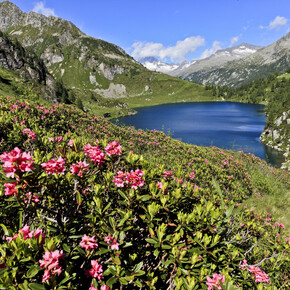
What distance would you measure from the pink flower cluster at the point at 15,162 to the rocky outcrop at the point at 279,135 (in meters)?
58.0

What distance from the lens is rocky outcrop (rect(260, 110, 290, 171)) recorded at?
4822 centimetres

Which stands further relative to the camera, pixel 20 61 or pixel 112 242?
pixel 20 61

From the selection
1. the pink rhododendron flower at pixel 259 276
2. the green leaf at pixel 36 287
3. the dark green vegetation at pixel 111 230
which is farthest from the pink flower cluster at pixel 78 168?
the pink rhododendron flower at pixel 259 276

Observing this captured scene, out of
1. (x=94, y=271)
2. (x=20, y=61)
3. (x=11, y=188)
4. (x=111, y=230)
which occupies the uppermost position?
(x=20, y=61)

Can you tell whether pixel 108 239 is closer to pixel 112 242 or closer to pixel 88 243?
pixel 112 242

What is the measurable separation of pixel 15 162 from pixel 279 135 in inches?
2518

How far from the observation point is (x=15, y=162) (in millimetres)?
1867

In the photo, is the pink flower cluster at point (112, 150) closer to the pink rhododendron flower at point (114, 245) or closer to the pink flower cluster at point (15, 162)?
the pink flower cluster at point (15, 162)

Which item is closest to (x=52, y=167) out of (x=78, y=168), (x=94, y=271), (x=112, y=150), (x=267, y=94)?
(x=78, y=168)

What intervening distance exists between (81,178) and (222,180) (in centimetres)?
863

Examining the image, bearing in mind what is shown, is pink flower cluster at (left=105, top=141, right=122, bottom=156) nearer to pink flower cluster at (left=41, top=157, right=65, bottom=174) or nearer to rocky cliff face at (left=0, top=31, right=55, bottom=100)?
pink flower cluster at (left=41, top=157, right=65, bottom=174)

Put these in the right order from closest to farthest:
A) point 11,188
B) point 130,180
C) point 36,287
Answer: point 36,287
point 11,188
point 130,180

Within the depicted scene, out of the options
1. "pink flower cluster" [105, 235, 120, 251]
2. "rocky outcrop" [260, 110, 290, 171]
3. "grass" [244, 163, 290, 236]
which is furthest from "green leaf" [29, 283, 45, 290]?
"rocky outcrop" [260, 110, 290, 171]

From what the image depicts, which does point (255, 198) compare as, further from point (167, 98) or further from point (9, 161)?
point (167, 98)
